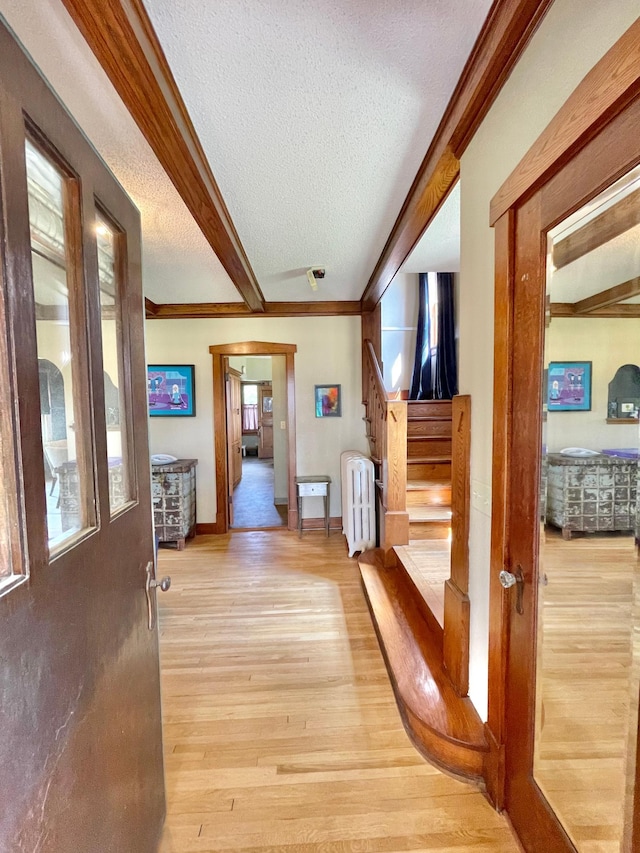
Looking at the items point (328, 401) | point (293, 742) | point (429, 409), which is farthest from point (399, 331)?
point (293, 742)

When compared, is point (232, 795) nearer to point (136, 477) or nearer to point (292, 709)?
point (292, 709)

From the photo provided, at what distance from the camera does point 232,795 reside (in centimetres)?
141

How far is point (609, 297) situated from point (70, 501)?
1.36 metres

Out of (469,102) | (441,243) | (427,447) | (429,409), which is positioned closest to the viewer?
(469,102)

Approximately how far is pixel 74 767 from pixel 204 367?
3.88 metres

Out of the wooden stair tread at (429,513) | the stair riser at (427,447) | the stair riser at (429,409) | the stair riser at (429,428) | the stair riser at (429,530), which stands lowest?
the stair riser at (429,530)

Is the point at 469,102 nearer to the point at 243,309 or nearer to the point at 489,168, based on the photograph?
the point at 489,168

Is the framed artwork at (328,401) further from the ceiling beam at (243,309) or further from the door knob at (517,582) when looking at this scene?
the door knob at (517,582)

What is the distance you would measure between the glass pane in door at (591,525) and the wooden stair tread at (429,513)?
208cm

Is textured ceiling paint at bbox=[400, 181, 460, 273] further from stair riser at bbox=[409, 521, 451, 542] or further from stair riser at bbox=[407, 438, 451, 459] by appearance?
stair riser at bbox=[409, 521, 451, 542]

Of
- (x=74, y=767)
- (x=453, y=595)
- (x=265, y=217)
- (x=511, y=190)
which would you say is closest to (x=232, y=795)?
(x=74, y=767)

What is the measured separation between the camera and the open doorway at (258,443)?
16.6ft

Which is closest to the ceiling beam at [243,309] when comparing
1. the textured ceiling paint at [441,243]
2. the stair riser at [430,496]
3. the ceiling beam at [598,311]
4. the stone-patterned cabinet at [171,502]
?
the textured ceiling paint at [441,243]

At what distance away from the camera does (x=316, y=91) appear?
1.35 metres
